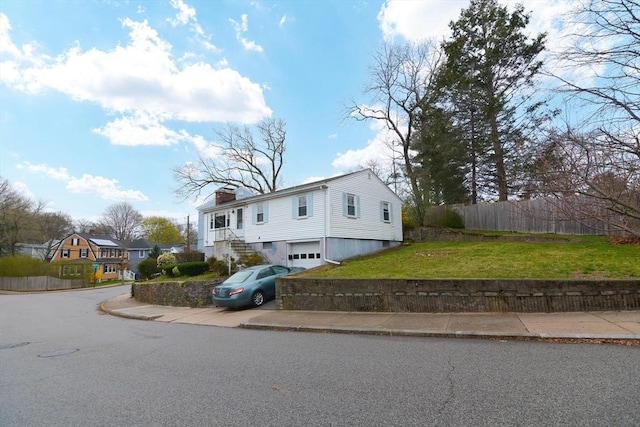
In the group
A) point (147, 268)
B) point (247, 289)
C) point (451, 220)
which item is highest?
point (451, 220)

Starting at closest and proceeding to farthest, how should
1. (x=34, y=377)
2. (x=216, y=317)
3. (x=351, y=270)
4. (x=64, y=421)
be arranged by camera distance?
(x=64, y=421) → (x=34, y=377) → (x=216, y=317) → (x=351, y=270)

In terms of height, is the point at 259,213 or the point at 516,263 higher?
the point at 259,213

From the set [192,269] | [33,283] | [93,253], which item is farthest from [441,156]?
[93,253]

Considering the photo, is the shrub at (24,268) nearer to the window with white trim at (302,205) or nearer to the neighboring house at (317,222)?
the neighboring house at (317,222)

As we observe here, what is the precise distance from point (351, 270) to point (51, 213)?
74.2 meters

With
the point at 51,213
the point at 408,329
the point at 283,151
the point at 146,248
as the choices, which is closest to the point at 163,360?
the point at 408,329

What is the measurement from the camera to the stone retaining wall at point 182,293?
15641 millimetres

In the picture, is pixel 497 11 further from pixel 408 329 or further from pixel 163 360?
pixel 163 360

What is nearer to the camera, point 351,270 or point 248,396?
point 248,396

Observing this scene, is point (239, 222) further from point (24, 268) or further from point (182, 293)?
point (24, 268)

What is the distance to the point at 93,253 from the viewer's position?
54.3 meters

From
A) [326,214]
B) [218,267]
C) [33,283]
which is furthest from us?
[33,283]

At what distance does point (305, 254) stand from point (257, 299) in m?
5.84

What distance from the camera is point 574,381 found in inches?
173
